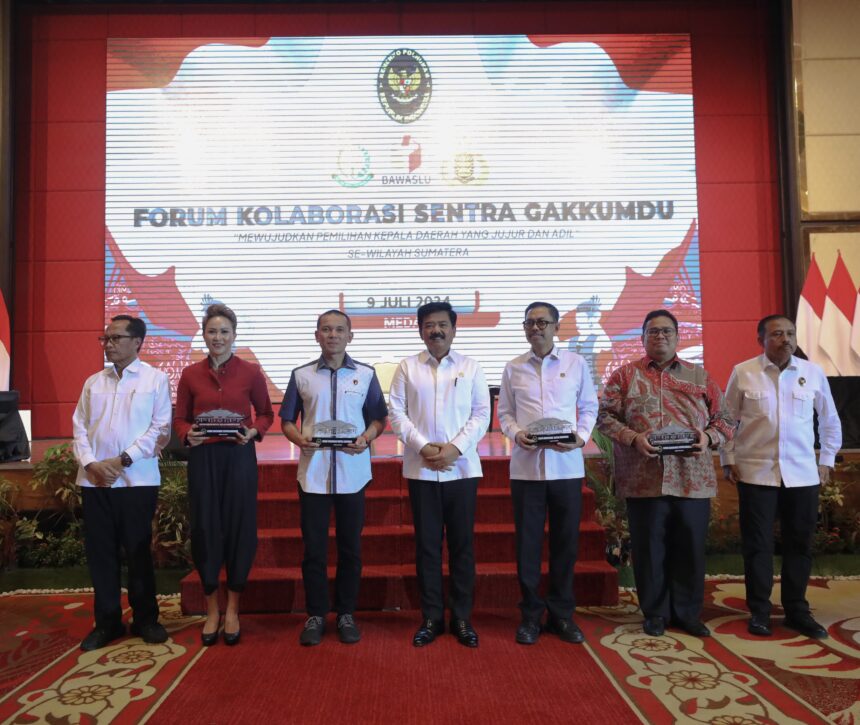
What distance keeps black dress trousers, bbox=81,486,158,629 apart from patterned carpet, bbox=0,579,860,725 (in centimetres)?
17

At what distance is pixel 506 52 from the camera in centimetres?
601

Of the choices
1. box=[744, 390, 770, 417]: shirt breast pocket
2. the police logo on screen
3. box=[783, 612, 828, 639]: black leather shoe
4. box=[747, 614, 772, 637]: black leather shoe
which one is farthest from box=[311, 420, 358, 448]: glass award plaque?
the police logo on screen

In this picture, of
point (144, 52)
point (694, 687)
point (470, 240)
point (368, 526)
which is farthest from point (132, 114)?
point (694, 687)

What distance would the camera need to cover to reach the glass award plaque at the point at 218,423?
9.07 ft

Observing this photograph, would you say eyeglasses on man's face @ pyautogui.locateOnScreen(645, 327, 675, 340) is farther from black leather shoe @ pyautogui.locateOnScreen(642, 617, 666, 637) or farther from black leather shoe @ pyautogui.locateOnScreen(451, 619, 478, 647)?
black leather shoe @ pyautogui.locateOnScreen(451, 619, 478, 647)

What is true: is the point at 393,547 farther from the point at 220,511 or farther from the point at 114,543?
the point at 114,543

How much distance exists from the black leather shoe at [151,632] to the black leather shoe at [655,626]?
2.09 m

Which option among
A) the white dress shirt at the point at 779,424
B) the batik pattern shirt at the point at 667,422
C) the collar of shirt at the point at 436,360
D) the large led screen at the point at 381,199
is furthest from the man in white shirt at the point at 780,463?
the large led screen at the point at 381,199

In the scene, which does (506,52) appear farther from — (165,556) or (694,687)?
(694,687)

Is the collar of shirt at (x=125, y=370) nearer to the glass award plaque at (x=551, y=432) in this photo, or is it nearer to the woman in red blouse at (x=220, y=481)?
the woman in red blouse at (x=220, y=481)

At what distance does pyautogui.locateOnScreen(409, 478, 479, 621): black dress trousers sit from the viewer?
2863 mm

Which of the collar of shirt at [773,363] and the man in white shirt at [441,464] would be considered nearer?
the man in white shirt at [441,464]

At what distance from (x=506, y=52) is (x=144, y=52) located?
3245 mm

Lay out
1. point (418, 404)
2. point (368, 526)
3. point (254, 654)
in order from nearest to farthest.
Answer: point (254, 654) → point (418, 404) → point (368, 526)
